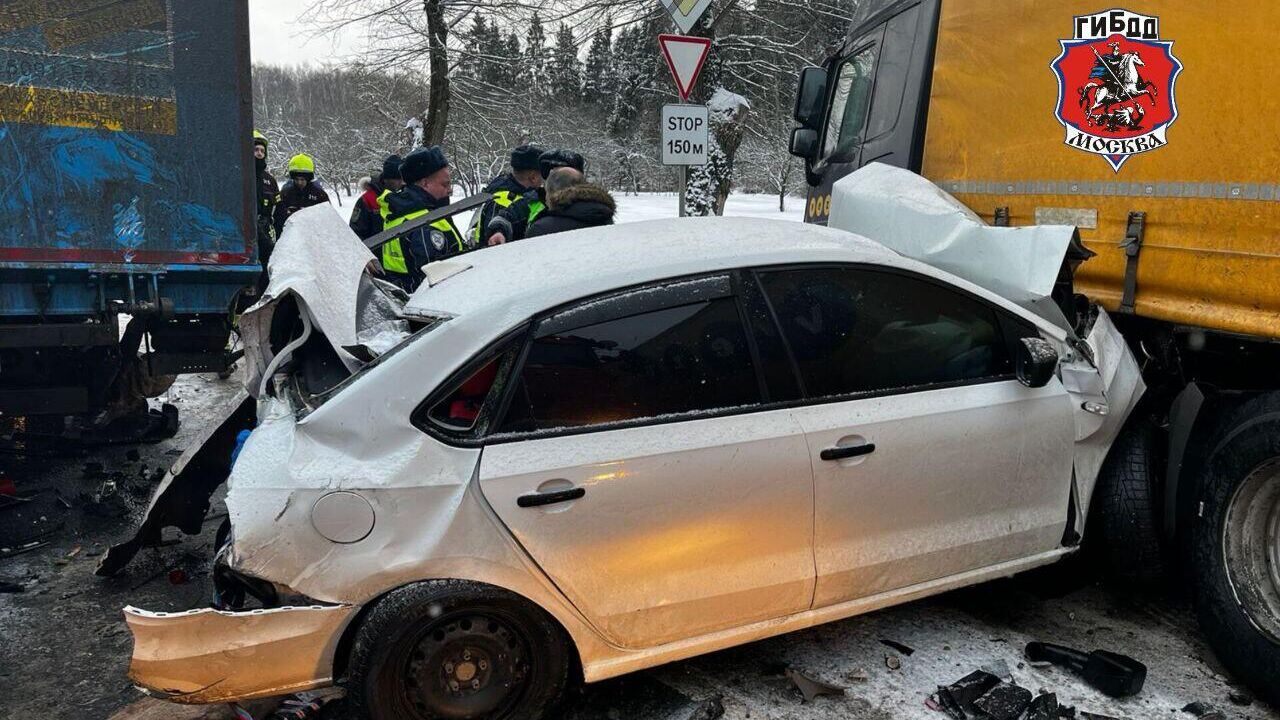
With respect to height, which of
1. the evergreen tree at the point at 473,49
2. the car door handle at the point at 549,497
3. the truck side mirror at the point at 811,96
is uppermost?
the evergreen tree at the point at 473,49

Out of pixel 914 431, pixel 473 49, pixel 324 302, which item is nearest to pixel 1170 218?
pixel 914 431

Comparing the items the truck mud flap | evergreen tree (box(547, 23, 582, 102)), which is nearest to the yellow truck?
the truck mud flap

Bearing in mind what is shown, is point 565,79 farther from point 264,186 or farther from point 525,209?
point 525,209

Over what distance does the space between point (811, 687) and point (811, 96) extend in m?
4.54

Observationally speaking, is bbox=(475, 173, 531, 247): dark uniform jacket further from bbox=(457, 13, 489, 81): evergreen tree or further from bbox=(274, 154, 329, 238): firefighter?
bbox=(457, 13, 489, 81): evergreen tree

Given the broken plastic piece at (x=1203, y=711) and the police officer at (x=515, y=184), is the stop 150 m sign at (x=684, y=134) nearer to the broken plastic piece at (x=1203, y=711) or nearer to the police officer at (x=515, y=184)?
the police officer at (x=515, y=184)

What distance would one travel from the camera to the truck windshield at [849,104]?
5.43 metres

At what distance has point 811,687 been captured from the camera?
2.97 meters

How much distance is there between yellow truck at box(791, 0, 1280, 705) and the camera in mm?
2887

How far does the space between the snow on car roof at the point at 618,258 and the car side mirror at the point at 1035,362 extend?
56 centimetres

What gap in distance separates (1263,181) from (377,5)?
16205 millimetres

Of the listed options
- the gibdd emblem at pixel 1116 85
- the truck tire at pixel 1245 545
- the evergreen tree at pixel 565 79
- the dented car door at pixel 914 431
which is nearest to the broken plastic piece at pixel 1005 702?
the dented car door at pixel 914 431

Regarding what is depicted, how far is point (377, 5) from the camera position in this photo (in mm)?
16125

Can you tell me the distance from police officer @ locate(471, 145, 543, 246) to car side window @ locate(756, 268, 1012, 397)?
3018mm
